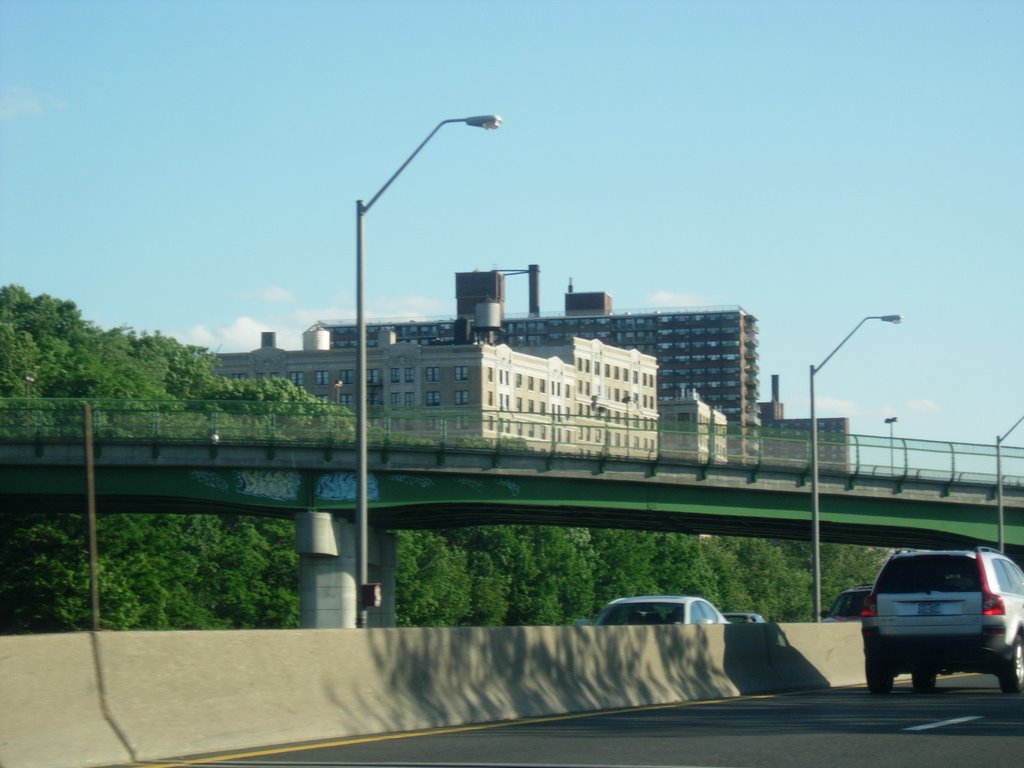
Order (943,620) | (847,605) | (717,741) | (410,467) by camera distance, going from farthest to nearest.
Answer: (410,467) → (847,605) → (943,620) → (717,741)

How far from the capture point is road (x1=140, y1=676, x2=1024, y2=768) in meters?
12.9

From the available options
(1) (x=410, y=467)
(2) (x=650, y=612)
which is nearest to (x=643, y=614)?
(2) (x=650, y=612)

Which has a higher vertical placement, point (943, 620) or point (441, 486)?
point (441, 486)

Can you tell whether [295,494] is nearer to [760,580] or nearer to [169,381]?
[169,381]

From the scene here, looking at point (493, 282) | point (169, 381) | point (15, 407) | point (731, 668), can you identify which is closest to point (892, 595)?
point (731, 668)

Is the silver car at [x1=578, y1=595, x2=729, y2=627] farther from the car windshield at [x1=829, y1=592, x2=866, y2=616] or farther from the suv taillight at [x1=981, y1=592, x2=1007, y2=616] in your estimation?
the car windshield at [x1=829, y1=592, x2=866, y2=616]

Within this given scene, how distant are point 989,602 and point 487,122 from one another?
34.6ft

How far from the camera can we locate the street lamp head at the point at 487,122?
26.4 meters

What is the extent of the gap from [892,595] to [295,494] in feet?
94.6

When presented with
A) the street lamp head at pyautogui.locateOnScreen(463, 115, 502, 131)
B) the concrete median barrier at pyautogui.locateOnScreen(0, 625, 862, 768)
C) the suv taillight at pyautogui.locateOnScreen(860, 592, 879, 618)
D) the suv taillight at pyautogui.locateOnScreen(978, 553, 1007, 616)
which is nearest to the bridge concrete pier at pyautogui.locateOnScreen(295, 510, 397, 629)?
the street lamp head at pyautogui.locateOnScreen(463, 115, 502, 131)

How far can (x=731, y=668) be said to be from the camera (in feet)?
78.5

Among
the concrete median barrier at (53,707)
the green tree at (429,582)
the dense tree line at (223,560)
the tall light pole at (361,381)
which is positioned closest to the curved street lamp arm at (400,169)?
the tall light pole at (361,381)

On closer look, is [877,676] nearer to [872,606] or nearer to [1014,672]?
[872,606]

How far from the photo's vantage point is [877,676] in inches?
899
